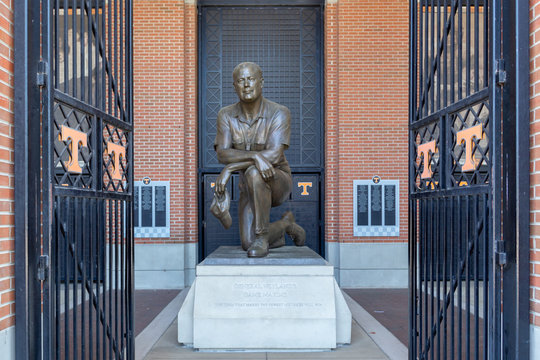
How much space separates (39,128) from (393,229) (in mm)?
7741

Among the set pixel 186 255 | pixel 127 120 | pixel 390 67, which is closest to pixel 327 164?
pixel 390 67

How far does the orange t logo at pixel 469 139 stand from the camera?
11.2 ft

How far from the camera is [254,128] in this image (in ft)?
20.0

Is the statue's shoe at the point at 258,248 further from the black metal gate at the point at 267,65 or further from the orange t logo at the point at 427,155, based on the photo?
the black metal gate at the point at 267,65

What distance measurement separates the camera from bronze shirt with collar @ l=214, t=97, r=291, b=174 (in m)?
6.03

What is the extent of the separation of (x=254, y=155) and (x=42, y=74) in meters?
2.95

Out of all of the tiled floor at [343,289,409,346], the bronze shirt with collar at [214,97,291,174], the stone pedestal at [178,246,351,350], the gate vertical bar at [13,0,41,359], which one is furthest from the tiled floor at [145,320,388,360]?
the gate vertical bar at [13,0,41,359]

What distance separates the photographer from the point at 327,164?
990 cm

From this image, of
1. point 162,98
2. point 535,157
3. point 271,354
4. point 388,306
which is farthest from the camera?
point 162,98

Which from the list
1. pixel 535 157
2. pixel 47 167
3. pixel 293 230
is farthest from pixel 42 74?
pixel 293 230

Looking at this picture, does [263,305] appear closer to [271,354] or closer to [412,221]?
[271,354]

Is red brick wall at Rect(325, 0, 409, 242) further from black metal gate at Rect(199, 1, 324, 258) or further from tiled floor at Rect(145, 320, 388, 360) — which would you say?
tiled floor at Rect(145, 320, 388, 360)

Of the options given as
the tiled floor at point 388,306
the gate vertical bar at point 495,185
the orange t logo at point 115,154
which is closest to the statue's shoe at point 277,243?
the tiled floor at point 388,306

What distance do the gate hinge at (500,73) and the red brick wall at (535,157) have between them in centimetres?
15
